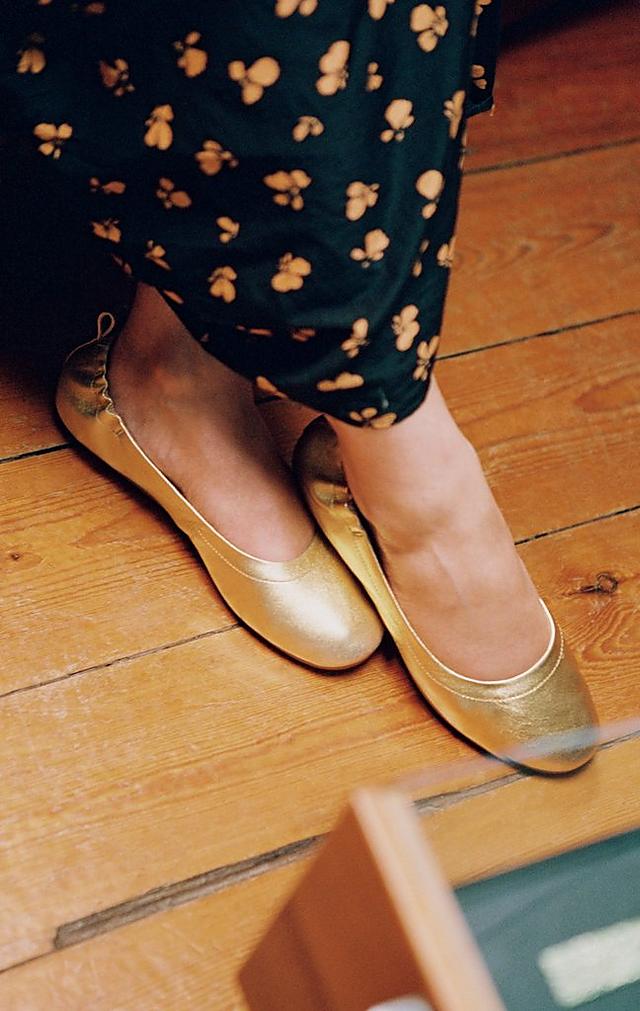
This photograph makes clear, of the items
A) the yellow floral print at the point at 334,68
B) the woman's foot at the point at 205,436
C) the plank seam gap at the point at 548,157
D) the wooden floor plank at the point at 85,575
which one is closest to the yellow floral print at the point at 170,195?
the yellow floral print at the point at 334,68

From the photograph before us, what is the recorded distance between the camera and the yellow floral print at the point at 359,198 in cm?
57

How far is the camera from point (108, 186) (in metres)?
0.61

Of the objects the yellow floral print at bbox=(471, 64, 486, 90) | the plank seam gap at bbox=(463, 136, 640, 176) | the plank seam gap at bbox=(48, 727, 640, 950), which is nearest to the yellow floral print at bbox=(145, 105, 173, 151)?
the yellow floral print at bbox=(471, 64, 486, 90)

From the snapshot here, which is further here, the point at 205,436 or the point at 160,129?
the point at 205,436

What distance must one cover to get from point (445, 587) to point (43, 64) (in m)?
0.45

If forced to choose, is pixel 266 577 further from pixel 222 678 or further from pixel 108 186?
pixel 108 186

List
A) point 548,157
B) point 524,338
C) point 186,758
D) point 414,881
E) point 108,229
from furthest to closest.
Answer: point 548,157
point 524,338
point 186,758
point 108,229
point 414,881

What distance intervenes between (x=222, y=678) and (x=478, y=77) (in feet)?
1.74

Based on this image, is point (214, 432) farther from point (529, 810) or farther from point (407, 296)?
point (529, 810)

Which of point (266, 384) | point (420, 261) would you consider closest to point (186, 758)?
point (266, 384)

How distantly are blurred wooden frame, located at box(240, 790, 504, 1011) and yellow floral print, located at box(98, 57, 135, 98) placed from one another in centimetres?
42

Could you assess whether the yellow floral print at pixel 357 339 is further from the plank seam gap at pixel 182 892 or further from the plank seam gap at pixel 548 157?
the plank seam gap at pixel 548 157

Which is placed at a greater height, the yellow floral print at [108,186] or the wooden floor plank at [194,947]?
the yellow floral print at [108,186]

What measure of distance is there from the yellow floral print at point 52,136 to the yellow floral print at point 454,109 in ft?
0.74
